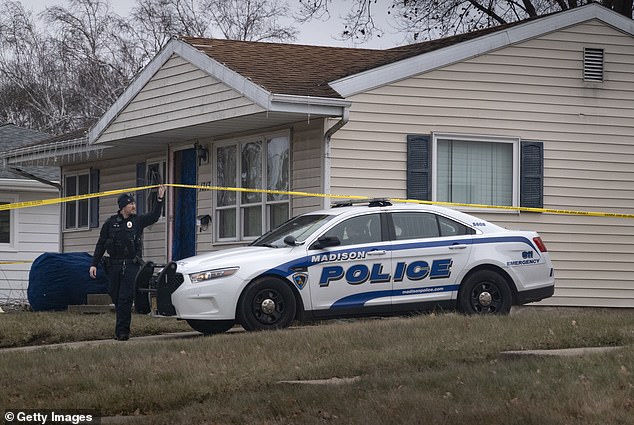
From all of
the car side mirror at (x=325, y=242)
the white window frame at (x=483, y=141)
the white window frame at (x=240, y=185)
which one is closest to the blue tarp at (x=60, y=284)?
the white window frame at (x=240, y=185)

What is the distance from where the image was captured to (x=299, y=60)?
19.5 m

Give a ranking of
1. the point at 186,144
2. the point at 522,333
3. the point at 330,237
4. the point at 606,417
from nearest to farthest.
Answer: the point at 606,417 < the point at 522,333 < the point at 330,237 < the point at 186,144

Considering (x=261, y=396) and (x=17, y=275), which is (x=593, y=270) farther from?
(x=17, y=275)

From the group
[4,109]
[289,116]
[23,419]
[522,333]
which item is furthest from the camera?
[4,109]

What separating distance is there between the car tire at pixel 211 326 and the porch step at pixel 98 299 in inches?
204

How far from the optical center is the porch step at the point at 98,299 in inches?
759

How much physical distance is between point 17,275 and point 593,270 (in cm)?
1470

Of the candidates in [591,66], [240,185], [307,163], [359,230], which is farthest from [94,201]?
[359,230]

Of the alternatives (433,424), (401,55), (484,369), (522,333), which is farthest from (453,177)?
(433,424)

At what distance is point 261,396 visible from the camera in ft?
30.7

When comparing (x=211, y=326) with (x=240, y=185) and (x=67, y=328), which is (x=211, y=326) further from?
(x=240, y=185)

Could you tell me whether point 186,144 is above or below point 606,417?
above

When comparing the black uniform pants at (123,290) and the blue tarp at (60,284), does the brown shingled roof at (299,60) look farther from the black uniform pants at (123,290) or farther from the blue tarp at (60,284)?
the blue tarp at (60,284)

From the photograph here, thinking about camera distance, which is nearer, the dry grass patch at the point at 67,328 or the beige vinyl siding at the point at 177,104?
→ the dry grass patch at the point at 67,328
